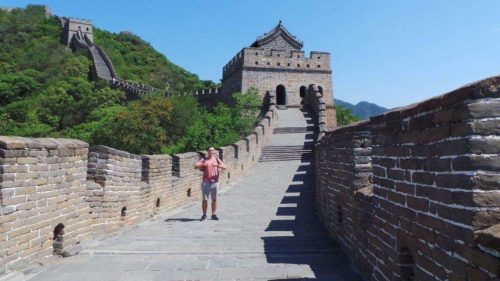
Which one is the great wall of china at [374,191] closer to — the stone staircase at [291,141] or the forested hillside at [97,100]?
the stone staircase at [291,141]

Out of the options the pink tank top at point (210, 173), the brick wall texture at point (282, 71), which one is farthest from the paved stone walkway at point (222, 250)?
the brick wall texture at point (282, 71)

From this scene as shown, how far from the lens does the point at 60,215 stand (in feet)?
19.5

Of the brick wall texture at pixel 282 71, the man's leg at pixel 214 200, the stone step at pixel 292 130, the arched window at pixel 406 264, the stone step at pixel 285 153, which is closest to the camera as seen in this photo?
the arched window at pixel 406 264

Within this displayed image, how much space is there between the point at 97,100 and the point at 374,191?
165 ft

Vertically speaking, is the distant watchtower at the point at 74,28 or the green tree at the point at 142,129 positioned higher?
the distant watchtower at the point at 74,28

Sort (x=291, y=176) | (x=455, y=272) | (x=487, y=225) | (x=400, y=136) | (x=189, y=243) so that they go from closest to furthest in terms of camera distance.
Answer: (x=487, y=225) → (x=455, y=272) → (x=400, y=136) → (x=189, y=243) → (x=291, y=176)

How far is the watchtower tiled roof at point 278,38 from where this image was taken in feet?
148

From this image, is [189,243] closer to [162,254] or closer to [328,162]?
[162,254]

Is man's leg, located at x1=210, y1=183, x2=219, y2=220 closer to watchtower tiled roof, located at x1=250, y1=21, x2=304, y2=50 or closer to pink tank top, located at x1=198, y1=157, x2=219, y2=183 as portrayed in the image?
pink tank top, located at x1=198, y1=157, x2=219, y2=183

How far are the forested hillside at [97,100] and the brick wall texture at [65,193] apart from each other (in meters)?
11.0

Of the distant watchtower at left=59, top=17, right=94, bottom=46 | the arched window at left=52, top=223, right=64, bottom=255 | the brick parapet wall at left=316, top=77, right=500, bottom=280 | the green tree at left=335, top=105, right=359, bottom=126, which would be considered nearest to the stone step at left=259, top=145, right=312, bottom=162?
the green tree at left=335, top=105, right=359, bottom=126

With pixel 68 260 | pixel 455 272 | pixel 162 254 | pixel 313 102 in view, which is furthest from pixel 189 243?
pixel 313 102

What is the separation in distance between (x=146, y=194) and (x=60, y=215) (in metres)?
3.17

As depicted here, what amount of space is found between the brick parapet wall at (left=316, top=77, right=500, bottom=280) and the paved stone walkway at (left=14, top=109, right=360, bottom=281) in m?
1.04
